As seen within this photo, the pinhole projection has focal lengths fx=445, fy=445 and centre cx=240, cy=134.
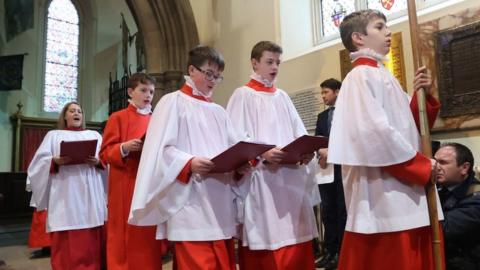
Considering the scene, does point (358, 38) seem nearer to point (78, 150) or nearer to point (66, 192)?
point (78, 150)

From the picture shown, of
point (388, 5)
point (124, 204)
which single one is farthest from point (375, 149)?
point (388, 5)

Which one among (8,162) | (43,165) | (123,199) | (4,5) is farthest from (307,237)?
(4,5)

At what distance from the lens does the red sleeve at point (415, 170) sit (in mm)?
1767

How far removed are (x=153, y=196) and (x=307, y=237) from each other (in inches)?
38.2

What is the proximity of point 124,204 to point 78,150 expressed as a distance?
738 millimetres

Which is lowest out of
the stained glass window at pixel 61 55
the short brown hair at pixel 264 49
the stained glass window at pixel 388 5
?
the short brown hair at pixel 264 49

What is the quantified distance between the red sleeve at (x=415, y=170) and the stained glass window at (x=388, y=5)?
3.43 meters

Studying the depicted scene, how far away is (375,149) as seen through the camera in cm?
179

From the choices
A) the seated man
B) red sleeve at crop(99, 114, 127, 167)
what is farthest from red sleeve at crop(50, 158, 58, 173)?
the seated man

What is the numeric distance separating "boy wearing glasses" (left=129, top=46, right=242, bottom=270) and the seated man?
1.11m

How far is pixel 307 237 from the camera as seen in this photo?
260cm

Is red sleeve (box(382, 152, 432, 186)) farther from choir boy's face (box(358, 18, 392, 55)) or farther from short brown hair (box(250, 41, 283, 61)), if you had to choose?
short brown hair (box(250, 41, 283, 61))

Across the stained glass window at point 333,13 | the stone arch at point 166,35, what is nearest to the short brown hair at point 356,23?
the stained glass window at point 333,13

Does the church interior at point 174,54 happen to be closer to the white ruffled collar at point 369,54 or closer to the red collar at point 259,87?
the red collar at point 259,87
